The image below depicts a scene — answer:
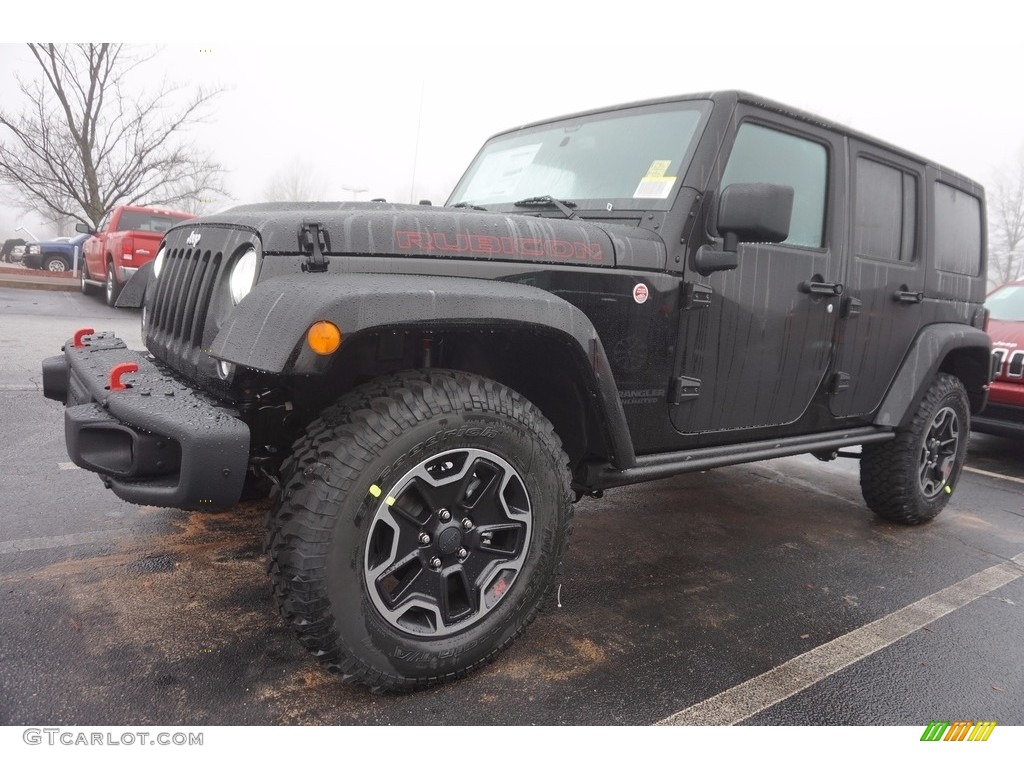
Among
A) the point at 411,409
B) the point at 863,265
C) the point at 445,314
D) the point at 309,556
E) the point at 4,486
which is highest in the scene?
the point at 863,265

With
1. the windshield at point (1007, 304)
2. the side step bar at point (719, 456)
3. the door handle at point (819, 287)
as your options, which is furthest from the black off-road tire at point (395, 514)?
the windshield at point (1007, 304)

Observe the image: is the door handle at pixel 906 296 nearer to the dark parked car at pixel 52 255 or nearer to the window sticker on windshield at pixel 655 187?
the window sticker on windshield at pixel 655 187

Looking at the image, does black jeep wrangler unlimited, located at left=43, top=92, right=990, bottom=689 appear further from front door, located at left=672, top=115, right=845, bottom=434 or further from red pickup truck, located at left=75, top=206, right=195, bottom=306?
red pickup truck, located at left=75, top=206, right=195, bottom=306

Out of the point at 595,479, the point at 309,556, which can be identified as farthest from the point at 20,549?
the point at 595,479

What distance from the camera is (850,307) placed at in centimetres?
320

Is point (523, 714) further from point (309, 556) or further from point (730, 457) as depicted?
point (730, 457)

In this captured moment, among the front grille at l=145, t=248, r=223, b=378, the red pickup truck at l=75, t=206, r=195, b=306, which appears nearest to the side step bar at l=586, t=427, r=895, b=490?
the front grille at l=145, t=248, r=223, b=378

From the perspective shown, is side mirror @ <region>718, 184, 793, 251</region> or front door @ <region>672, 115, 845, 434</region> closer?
side mirror @ <region>718, 184, 793, 251</region>

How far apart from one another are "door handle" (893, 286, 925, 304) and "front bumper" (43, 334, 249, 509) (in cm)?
325

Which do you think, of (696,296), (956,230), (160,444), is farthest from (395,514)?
(956,230)

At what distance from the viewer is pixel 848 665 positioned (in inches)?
93.7

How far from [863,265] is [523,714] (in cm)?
266

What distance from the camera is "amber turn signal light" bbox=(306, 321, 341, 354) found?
5.52 ft

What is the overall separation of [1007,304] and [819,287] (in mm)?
5085
